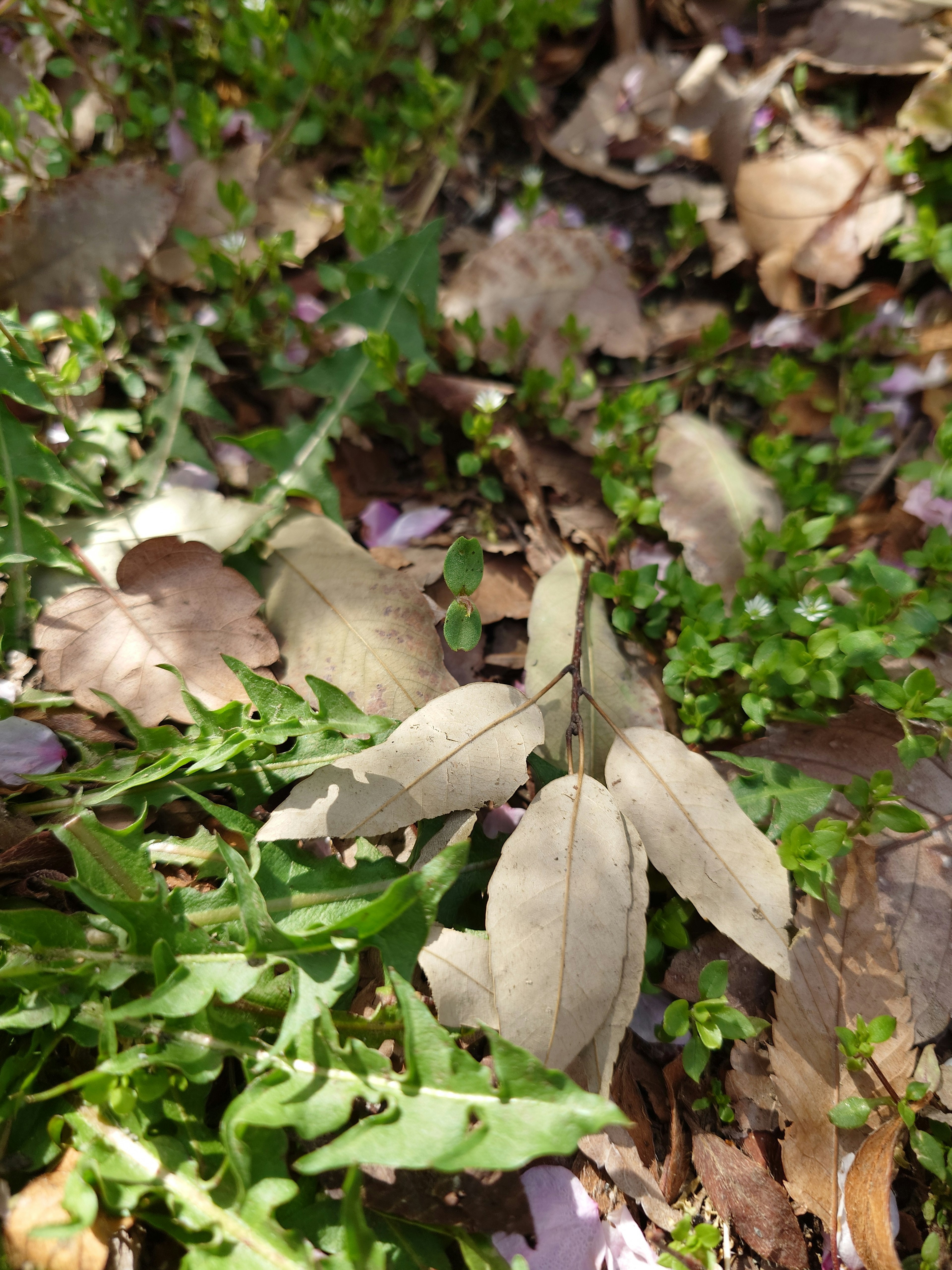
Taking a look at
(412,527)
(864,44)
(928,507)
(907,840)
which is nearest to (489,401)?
(412,527)

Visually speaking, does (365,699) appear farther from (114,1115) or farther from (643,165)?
(643,165)

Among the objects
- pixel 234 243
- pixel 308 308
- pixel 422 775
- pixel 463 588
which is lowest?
pixel 422 775

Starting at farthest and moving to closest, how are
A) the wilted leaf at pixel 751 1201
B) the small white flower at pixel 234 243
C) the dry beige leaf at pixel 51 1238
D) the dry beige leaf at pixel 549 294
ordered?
the dry beige leaf at pixel 549 294 < the small white flower at pixel 234 243 < the wilted leaf at pixel 751 1201 < the dry beige leaf at pixel 51 1238

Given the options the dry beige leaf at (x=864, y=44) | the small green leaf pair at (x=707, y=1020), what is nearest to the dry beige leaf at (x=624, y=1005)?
the small green leaf pair at (x=707, y=1020)

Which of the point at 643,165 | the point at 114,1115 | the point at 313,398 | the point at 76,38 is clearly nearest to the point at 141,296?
the point at 313,398

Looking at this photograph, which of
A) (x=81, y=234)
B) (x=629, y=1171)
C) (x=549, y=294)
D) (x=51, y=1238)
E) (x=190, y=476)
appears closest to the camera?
(x=51, y=1238)

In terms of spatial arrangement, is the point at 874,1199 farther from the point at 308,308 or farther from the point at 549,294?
the point at 308,308

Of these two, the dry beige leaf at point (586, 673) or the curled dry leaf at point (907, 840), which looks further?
the dry beige leaf at point (586, 673)

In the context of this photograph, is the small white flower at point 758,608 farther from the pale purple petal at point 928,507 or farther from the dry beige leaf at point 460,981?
the dry beige leaf at point 460,981
